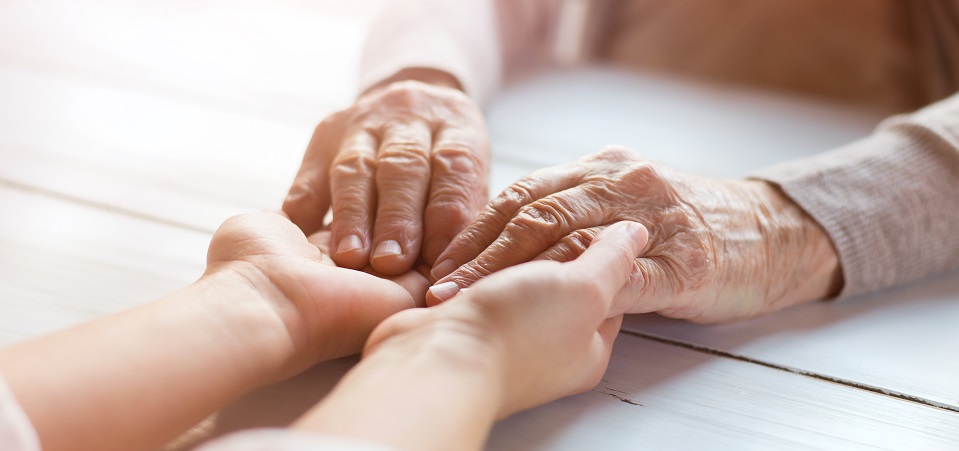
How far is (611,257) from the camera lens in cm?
65

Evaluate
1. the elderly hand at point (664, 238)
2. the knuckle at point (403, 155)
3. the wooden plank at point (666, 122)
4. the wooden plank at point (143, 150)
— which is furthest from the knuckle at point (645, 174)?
the wooden plank at point (143, 150)

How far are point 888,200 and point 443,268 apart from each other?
1.62 feet

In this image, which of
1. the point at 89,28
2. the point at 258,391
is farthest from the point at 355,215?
the point at 89,28

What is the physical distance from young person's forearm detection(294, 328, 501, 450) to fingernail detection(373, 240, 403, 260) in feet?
0.59

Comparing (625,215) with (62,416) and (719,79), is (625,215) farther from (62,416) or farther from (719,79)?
(719,79)

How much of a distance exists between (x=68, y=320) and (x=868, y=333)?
0.76 meters

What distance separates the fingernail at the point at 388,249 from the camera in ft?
2.47

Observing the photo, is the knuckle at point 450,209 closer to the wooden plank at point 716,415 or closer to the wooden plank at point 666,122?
the wooden plank at point 716,415

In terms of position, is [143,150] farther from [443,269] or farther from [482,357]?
[482,357]

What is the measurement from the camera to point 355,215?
80 centimetres

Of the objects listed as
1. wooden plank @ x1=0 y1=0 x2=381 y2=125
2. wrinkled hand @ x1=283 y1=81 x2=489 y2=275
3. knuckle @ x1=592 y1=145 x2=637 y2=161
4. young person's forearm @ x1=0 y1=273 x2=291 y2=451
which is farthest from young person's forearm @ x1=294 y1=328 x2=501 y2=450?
wooden plank @ x1=0 y1=0 x2=381 y2=125

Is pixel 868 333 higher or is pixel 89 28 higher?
pixel 89 28

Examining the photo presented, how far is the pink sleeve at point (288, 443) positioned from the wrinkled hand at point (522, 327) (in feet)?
0.40

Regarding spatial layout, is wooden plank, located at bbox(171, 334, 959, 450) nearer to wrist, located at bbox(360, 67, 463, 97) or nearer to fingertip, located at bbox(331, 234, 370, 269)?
fingertip, located at bbox(331, 234, 370, 269)
